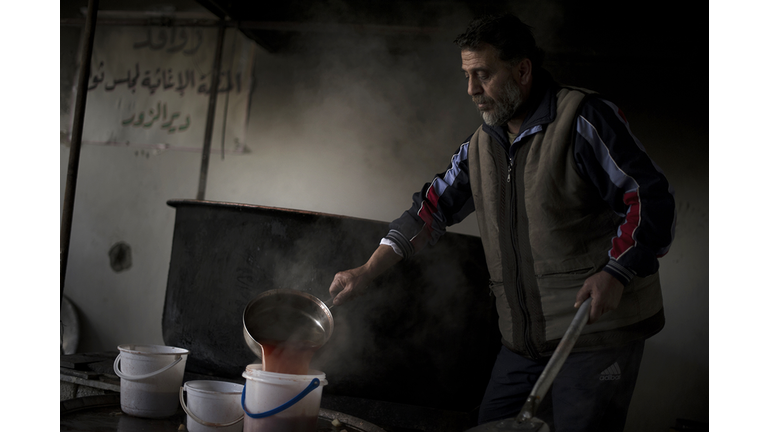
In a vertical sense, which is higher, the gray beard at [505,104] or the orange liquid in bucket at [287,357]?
the gray beard at [505,104]

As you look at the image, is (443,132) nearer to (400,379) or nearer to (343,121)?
(343,121)

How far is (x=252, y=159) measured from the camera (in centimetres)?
346

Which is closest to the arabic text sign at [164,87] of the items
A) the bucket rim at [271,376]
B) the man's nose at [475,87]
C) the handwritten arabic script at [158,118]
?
the handwritten arabic script at [158,118]

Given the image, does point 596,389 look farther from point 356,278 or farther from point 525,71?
point 525,71

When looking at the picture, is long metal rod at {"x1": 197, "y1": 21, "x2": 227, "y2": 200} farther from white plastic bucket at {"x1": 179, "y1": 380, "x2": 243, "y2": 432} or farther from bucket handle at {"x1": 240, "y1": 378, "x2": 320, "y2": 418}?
bucket handle at {"x1": 240, "y1": 378, "x2": 320, "y2": 418}

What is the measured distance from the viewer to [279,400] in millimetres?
1174

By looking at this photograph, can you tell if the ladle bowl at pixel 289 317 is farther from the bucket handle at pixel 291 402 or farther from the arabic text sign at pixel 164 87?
the arabic text sign at pixel 164 87

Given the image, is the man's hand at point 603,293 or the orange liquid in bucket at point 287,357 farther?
the orange liquid in bucket at point 287,357

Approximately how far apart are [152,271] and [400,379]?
7.64 feet

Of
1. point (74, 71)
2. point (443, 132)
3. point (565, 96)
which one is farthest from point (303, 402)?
point (74, 71)

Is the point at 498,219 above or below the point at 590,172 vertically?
below

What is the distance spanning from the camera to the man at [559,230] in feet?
3.81

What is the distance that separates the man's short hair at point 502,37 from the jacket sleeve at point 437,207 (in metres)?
0.31

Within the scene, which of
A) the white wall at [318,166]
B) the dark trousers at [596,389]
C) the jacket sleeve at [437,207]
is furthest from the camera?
the white wall at [318,166]
